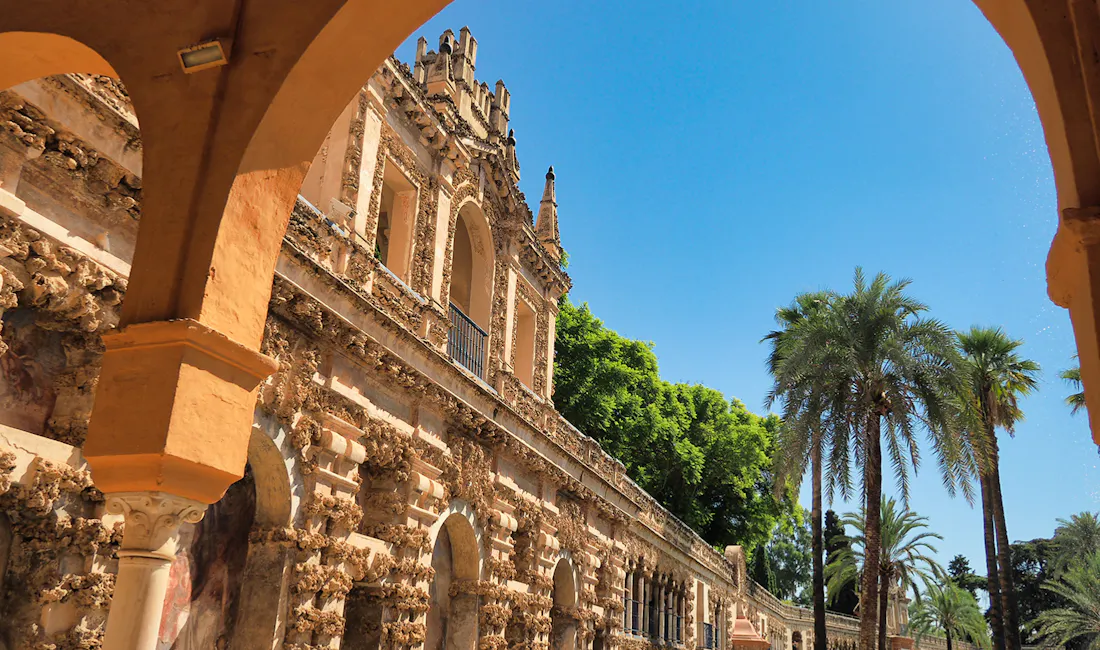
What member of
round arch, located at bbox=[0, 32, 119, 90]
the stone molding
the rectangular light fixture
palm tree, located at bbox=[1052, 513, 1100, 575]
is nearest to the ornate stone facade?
the stone molding

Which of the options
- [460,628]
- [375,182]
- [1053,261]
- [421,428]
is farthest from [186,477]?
[460,628]

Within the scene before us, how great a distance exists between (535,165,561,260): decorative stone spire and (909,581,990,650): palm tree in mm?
36623

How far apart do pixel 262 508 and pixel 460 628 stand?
5.56m

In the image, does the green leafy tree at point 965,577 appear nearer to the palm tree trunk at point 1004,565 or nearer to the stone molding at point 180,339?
the palm tree trunk at point 1004,565

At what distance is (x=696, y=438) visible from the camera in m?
39.9

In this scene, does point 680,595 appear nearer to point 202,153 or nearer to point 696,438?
A: point 696,438

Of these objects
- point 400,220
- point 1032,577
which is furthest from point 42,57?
point 1032,577

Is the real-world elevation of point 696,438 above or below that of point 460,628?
above

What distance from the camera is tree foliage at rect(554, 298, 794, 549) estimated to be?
1368 inches

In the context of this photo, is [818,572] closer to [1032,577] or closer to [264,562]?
[264,562]

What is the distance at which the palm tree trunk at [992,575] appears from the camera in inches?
1148

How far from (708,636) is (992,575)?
9942mm

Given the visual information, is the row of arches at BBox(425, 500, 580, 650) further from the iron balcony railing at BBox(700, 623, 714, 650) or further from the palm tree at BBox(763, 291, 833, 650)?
the iron balcony railing at BBox(700, 623, 714, 650)

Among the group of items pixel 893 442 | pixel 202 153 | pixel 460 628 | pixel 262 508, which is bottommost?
pixel 460 628
